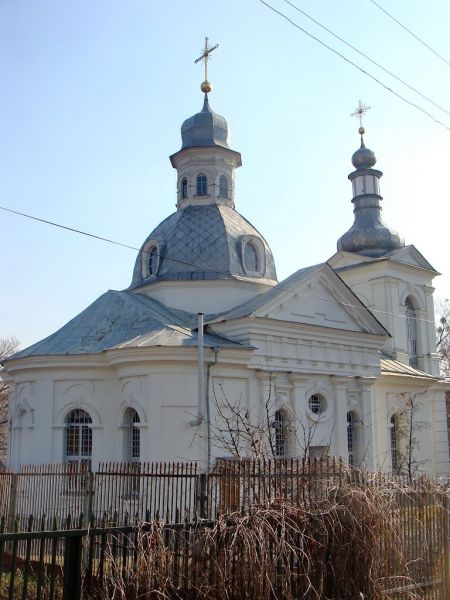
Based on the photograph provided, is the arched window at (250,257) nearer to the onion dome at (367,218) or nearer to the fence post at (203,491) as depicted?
the onion dome at (367,218)

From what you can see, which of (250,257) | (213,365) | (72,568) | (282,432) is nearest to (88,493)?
(213,365)

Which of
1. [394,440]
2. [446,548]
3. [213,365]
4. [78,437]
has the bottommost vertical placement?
[446,548]

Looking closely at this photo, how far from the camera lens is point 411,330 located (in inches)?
1208

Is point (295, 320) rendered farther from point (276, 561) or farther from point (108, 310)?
point (276, 561)

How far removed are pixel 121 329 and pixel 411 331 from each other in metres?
15.6

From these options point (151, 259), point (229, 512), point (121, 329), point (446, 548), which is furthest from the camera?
point (151, 259)

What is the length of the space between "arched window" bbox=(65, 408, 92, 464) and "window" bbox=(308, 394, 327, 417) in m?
7.11

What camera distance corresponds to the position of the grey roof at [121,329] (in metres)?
19.2

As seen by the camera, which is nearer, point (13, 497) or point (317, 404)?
point (13, 497)

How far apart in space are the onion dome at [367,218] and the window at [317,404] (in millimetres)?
10832

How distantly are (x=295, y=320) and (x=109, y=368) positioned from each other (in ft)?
19.7

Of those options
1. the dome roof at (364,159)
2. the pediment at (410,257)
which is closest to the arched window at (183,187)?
the pediment at (410,257)

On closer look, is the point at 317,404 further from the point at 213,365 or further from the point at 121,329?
the point at 121,329

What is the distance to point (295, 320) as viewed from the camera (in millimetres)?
21125
